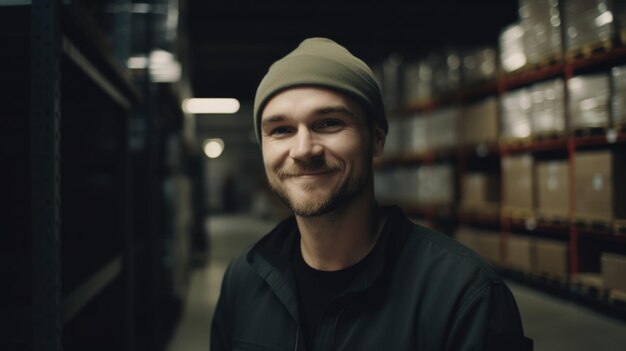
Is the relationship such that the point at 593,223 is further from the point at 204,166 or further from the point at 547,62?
the point at 204,166

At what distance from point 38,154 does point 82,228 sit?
1664mm

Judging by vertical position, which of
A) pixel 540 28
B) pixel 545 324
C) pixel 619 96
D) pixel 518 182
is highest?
pixel 540 28

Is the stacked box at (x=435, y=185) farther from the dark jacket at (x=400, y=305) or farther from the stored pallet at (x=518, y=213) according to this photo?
the dark jacket at (x=400, y=305)

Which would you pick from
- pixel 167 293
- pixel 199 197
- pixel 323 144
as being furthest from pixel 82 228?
pixel 199 197

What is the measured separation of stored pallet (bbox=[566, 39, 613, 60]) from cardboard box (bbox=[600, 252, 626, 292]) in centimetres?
206

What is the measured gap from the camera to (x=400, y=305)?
147 centimetres

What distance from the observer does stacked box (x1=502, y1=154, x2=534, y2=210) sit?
6508 millimetres

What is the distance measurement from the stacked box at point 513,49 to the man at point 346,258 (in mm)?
5666

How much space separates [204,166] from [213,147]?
2021 cm

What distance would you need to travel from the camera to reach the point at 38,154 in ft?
5.56

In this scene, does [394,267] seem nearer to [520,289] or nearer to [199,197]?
[520,289]

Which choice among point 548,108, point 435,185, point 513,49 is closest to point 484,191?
point 435,185

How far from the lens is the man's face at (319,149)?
4.91 feet

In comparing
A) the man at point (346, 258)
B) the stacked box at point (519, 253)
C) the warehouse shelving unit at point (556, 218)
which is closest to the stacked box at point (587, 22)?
the warehouse shelving unit at point (556, 218)
